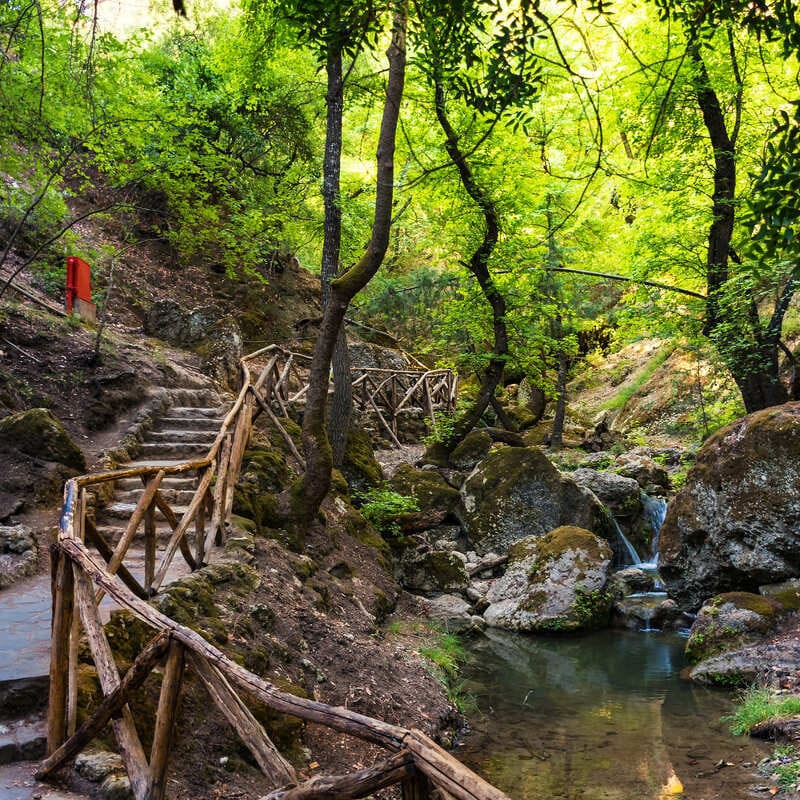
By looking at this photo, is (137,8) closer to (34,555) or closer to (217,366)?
(34,555)

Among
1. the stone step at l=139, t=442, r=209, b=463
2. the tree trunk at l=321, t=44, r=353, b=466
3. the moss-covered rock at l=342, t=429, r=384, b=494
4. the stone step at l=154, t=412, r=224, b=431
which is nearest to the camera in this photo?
the tree trunk at l=321, t=44, r=353, b=466

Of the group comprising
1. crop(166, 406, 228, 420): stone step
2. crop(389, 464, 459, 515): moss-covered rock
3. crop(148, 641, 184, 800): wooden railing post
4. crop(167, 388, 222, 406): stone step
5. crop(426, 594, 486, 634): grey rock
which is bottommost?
crop(426, 594, 486, 634): grey rock

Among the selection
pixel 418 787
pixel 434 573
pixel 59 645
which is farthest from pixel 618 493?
pixel 418 787

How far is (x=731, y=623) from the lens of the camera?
7699 millimetres

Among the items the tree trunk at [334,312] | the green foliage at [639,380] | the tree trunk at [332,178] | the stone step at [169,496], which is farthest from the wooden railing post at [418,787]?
the green foliage at [639,380]

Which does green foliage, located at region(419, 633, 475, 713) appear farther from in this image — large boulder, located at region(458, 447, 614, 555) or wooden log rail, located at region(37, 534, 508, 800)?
wooden log rail, located at region(37, 534, 508, 800)

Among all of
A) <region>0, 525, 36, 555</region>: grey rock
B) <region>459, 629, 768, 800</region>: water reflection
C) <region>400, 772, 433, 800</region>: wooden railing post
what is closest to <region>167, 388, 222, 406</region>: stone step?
<region>0, 525, 36, 555</region>: grey rock

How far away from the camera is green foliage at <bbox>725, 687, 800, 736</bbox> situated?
18.6 ft

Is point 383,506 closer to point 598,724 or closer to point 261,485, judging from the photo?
point 261,485

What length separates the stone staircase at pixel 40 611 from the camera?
3.42 metres

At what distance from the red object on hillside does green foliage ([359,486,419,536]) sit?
20.2 ft

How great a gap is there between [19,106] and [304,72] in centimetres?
785

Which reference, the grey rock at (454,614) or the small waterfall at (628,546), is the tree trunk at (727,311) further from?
the grey rock at (454,614)

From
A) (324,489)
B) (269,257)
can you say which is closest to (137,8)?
(324,489)
